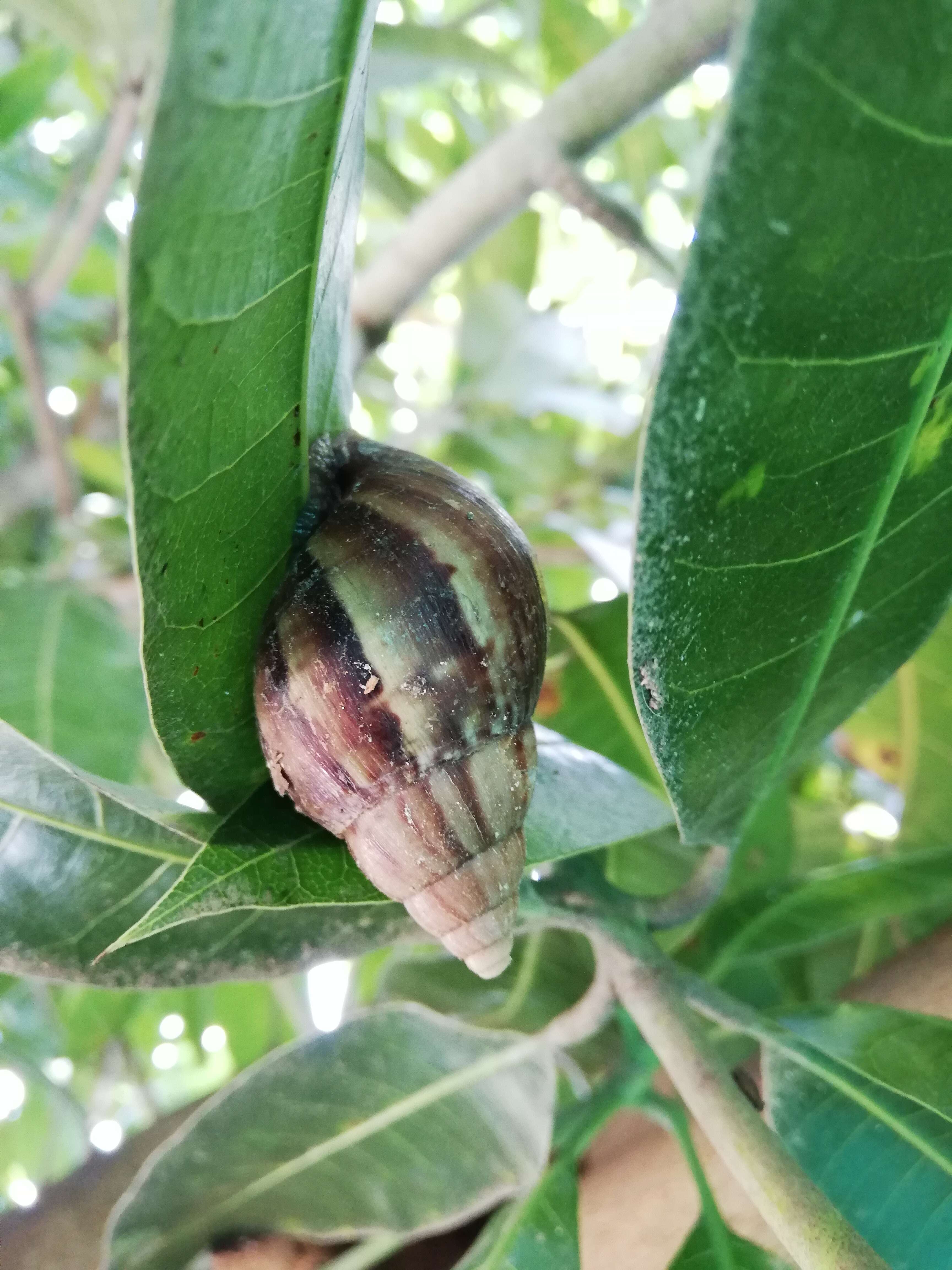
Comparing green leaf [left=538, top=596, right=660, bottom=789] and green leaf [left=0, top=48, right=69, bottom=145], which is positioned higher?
green leaf [left=0, top=48, right=69, bottom=145]

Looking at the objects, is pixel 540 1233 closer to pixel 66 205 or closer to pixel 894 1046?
pixel 894 1046

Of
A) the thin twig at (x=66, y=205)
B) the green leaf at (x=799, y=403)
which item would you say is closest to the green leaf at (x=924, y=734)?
the green leaf at (x=799, y=403)

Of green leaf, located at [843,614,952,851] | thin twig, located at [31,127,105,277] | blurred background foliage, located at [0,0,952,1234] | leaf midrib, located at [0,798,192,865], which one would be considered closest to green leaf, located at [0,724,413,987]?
leaf midrib, located at [0,798,192,865]

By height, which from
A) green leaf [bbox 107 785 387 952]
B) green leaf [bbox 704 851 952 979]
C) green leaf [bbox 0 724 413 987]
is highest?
green leaf [bbox 107 785 387 952]

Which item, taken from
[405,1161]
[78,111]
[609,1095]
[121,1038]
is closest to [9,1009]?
[121,1038]

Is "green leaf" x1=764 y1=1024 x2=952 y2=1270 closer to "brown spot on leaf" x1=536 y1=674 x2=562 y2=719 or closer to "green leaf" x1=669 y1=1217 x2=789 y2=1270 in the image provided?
"green leaf" x1=669 y1=1217 x2=789 y2=1270

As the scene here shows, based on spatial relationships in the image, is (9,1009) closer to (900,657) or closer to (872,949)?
(872,949)

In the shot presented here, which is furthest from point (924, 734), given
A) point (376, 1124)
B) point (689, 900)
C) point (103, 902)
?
point (103, 902)
